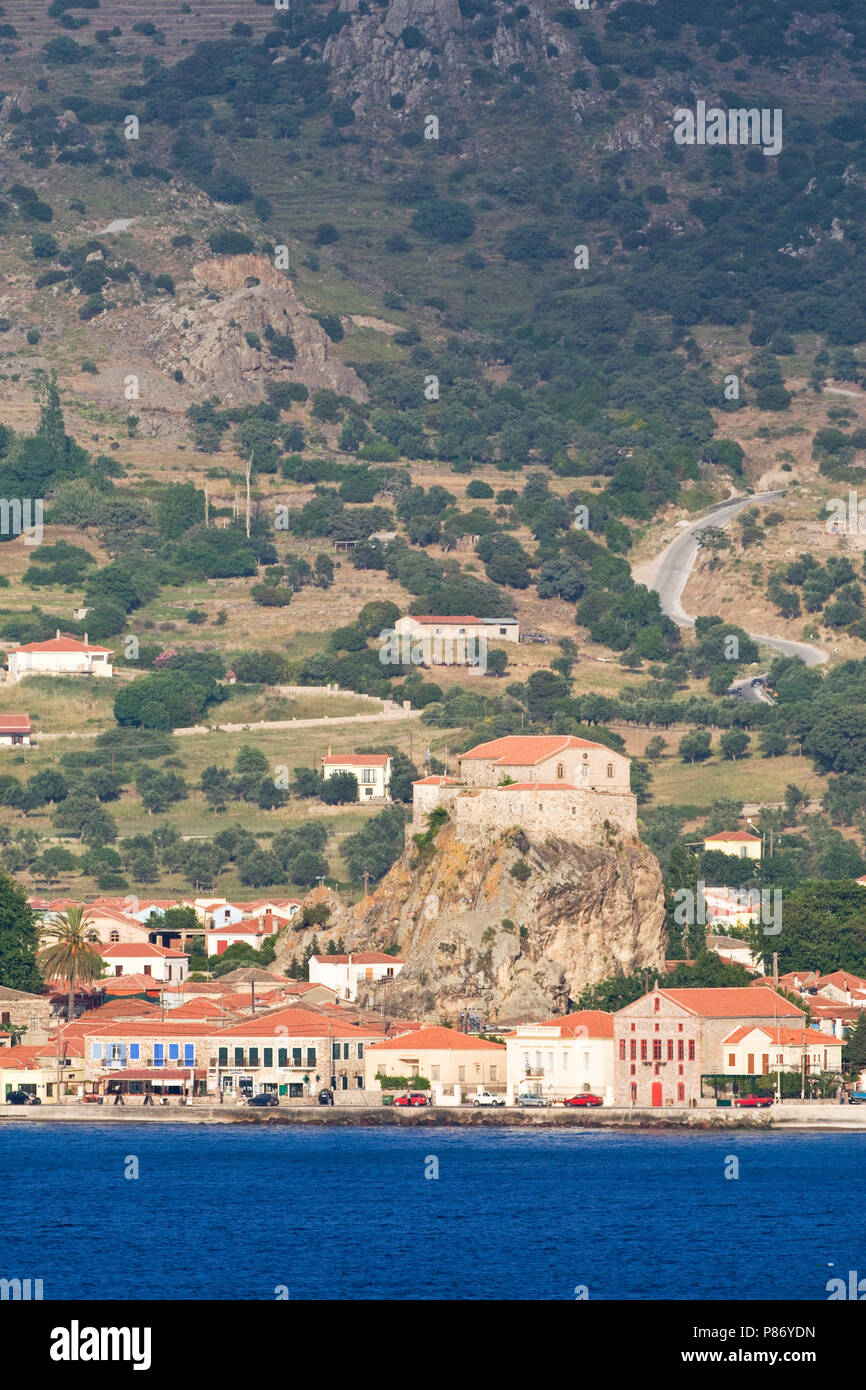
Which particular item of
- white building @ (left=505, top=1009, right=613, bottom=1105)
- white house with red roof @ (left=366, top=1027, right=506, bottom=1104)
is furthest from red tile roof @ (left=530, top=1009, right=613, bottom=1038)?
white house with red roof @ (left=366, top=1027, right=506, bottom=1104)

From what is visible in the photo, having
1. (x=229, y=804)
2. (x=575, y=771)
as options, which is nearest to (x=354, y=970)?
(x=575, y=771)

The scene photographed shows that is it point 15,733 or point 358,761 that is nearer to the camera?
point 358,761

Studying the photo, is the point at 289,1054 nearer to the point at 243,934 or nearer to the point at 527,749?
the point at 527,749

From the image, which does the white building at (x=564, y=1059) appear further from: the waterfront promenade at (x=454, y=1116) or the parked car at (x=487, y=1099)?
the waterfront promenade at (x=454, y=1116)

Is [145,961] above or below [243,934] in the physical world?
below

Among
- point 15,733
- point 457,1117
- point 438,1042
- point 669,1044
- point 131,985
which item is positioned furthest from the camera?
point 15,733

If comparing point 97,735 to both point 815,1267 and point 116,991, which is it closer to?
point 116,991
